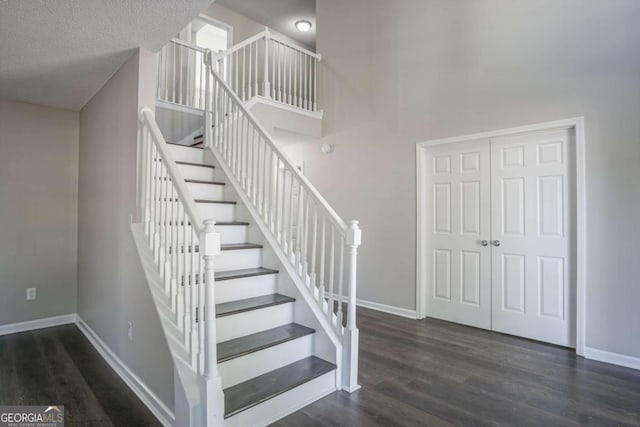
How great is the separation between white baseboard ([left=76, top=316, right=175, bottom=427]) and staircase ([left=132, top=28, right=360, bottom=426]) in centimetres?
25

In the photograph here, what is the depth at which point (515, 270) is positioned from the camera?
3443 millimetres

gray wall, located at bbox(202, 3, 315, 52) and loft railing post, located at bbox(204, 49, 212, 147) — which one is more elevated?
gray wall, located at bbox(202, 3, 315, 52)

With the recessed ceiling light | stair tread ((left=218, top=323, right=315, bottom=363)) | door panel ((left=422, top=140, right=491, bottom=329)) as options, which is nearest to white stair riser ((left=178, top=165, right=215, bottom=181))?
stair tread ((left=218, top=323, right=315, bottom=363))

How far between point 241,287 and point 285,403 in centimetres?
86

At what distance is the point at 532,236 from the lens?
3.34m

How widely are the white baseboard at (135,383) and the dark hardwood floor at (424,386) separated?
4cm

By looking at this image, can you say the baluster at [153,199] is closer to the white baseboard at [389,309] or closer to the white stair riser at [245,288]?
the white stair riser at [245,288]

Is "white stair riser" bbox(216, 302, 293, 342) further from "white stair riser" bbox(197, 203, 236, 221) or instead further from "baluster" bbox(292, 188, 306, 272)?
"white stair riser" bbox(197, 203, 236, 221)

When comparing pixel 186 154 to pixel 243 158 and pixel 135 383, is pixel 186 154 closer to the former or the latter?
pixel 243 158

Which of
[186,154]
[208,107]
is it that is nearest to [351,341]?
[186,154]

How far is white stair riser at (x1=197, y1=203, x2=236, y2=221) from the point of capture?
9.89ft

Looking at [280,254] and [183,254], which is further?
[280,254]

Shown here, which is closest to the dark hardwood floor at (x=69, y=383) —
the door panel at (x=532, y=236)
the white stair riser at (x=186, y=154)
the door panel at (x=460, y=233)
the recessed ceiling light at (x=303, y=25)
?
the white stair riser at (x=186, y=154)

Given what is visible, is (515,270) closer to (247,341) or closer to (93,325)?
(247,341)
